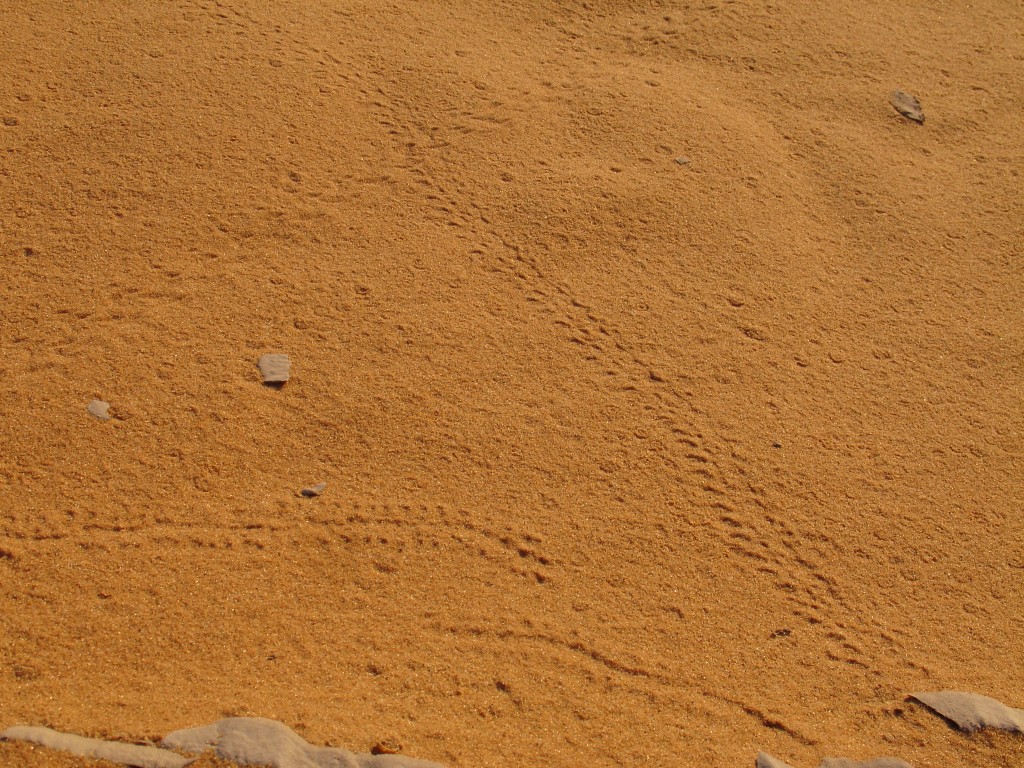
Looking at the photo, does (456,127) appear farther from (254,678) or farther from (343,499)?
(254,678)

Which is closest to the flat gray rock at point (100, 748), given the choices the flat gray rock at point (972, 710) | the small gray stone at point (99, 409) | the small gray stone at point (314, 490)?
the small gray stone at point (314, 490)

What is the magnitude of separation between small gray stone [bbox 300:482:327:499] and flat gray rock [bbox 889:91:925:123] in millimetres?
4110

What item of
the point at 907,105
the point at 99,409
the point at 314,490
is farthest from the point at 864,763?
the point at 907,105

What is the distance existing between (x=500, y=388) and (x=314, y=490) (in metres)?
0.82

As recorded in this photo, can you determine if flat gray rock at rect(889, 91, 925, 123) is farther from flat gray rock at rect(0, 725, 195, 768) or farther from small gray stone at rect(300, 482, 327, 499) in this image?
flat gray rock at rect(0, 725, 195, 768)

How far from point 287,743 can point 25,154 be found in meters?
3.12

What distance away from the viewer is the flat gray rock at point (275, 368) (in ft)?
11.0

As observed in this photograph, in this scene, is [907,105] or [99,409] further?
[907,105]

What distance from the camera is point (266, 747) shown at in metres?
2.18

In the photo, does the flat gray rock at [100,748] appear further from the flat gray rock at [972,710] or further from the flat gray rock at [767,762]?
the flat gray rock at [972,710]

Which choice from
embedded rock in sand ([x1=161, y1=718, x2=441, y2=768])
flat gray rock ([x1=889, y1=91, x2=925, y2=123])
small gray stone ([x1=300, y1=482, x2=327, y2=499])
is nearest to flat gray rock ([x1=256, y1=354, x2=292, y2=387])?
small gray stone ([x1=300, y1=482, x2=327, y2=499])

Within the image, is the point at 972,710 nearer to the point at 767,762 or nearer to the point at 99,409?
the point at 767,762

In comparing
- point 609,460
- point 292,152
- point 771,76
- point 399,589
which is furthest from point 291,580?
point 771,76

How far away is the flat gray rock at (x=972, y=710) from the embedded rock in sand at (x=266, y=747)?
4.97ft
